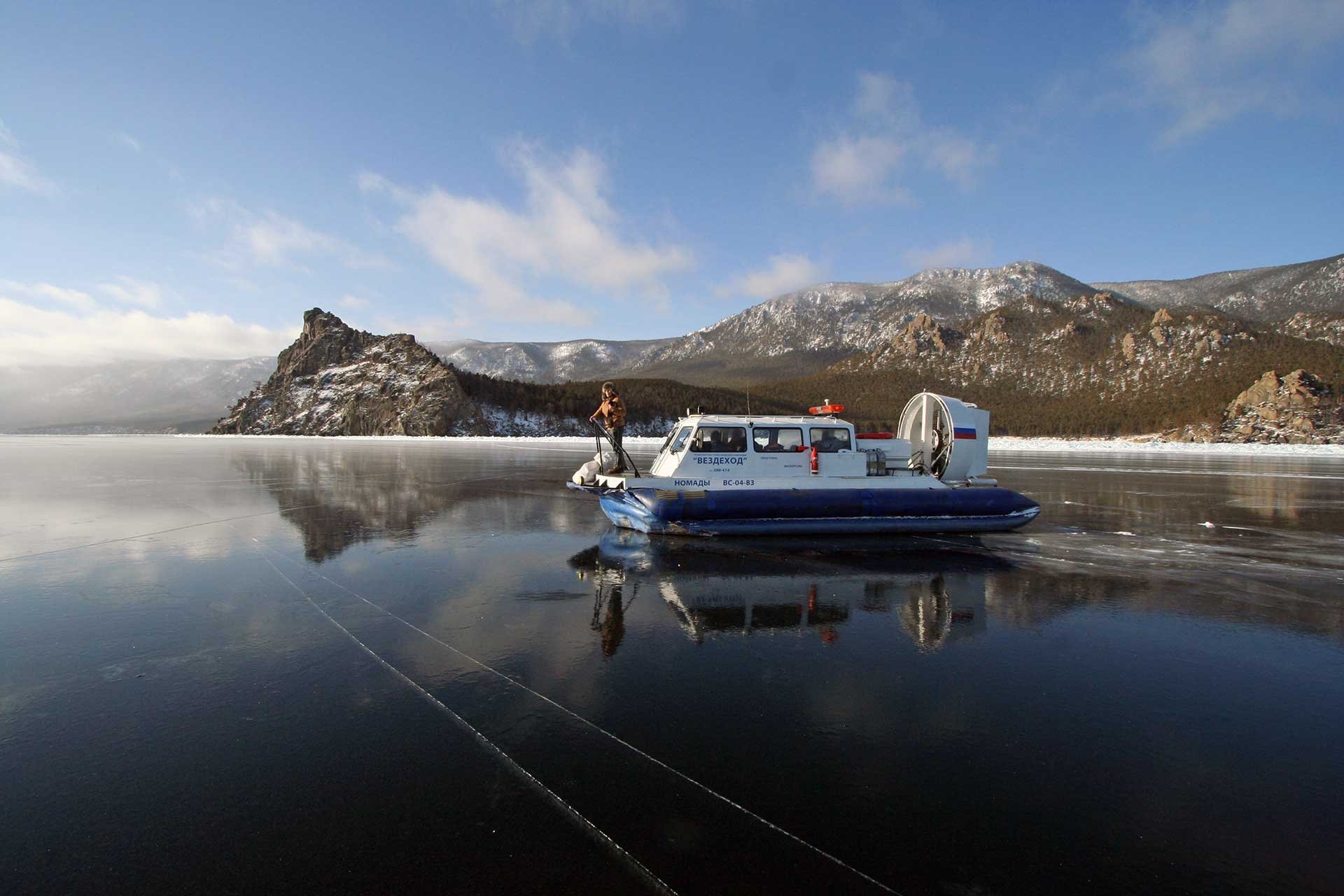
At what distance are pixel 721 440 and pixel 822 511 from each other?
2178 millimetres

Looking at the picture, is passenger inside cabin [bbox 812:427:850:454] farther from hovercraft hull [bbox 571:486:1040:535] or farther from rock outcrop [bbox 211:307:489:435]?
rock outcrop [bbox 211:307:489:435]

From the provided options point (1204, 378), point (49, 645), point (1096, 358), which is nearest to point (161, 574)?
point (49, 645)

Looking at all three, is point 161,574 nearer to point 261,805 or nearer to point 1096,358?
point 261,805

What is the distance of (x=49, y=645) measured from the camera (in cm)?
533

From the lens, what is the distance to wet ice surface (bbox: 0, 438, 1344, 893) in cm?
282

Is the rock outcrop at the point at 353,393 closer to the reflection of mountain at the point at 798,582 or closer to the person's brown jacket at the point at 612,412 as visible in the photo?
the person's brown jacket at the point at 612,412

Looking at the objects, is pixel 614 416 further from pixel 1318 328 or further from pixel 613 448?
pixel 1318 328

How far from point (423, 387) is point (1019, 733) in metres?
90.9

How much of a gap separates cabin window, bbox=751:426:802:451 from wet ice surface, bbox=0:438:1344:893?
9.51ft

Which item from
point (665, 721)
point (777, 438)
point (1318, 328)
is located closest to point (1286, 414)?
point (1318, 328)

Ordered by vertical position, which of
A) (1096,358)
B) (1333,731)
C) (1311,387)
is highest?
(1096,358)

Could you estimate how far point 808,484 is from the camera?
1127 cm

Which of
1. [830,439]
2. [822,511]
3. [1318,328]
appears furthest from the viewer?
[1318,328]

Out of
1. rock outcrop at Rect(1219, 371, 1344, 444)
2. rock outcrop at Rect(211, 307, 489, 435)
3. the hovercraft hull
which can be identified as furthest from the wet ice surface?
rock outcrop at Rect(211, 307, 489, 435)
